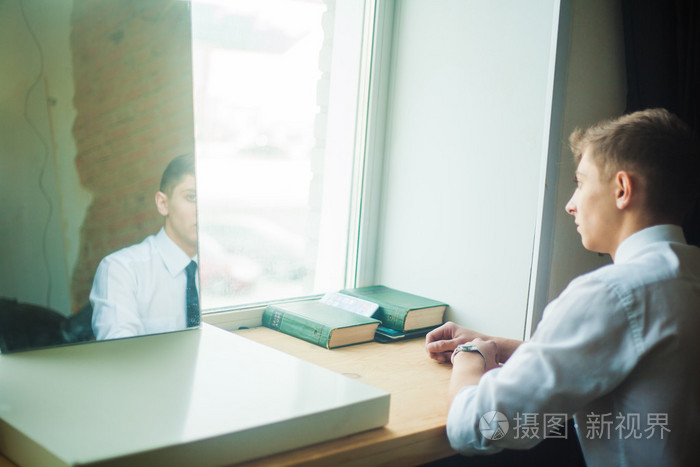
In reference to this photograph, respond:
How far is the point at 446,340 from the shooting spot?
126cm

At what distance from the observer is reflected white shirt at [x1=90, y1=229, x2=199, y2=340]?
3.38ft

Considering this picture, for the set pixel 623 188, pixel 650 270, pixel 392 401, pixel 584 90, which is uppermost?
pixel 584 90

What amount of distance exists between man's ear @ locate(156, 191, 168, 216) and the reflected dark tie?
11cm

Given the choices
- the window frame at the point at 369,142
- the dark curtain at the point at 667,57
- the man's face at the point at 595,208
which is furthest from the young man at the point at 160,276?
the dark curtain at the point at 667,57

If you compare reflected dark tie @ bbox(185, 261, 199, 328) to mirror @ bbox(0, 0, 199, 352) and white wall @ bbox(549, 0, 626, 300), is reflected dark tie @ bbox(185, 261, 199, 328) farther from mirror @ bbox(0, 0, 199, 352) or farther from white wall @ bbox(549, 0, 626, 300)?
white wall @ bbox(549, 0, 626, 300)

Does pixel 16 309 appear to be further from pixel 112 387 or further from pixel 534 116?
pixel 534 116

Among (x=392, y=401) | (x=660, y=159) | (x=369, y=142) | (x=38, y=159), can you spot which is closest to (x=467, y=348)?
(x=392, y=401)

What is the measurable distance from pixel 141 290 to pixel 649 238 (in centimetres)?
84

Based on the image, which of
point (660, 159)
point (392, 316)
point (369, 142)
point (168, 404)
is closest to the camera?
point (168, 404)

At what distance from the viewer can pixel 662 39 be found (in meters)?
1.28

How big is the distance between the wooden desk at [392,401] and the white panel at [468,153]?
0.69 ft

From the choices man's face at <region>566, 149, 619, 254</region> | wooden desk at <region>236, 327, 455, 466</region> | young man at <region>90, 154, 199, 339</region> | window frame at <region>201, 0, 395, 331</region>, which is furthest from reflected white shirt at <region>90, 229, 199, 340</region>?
man's face at <region>566, 149, 619, 254</region>

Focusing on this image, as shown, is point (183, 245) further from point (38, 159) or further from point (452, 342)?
point (452, 342)

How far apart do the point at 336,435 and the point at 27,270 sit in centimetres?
55
